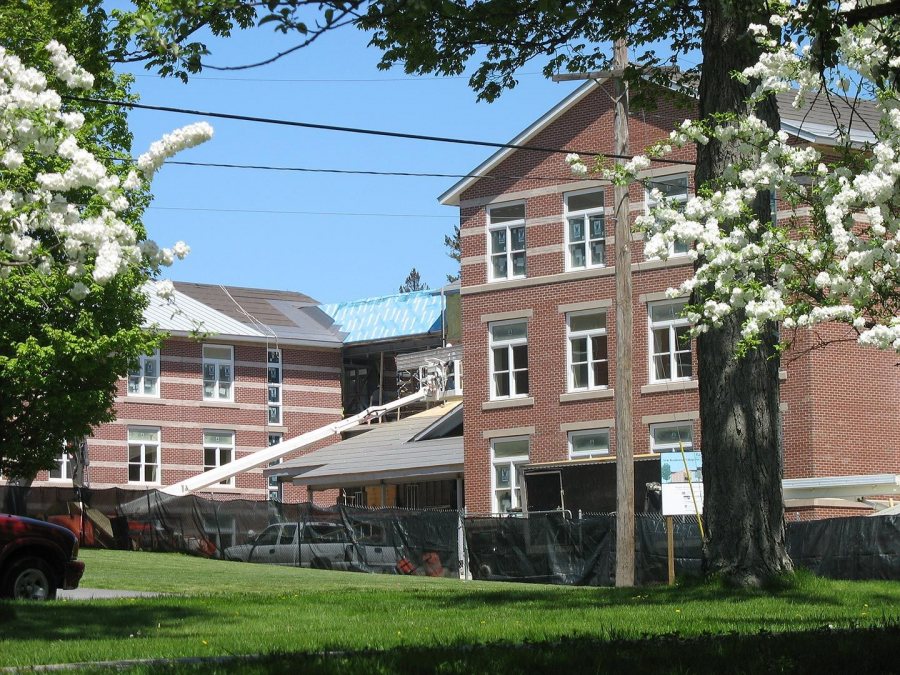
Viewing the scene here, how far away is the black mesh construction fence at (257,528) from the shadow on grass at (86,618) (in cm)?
1967

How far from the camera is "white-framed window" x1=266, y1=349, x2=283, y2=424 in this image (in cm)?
6444

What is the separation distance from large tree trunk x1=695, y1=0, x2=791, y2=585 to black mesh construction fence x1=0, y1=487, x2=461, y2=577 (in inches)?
748

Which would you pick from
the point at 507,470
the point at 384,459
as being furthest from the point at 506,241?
the point at 384,459

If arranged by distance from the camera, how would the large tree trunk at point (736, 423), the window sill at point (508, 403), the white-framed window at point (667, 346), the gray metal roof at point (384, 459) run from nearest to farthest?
the large tree trunk at point (736, 423) < the white-framed window at point (667, 346) < the window sill at point (508, 403) < the gray metal roof at point (384, 459)

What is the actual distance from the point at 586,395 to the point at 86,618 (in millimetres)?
27690

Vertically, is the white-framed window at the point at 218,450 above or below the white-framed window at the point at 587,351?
below

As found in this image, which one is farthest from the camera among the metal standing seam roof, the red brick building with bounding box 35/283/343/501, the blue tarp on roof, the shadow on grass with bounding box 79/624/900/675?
the blue tarp on roof

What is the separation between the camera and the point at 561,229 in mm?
43281

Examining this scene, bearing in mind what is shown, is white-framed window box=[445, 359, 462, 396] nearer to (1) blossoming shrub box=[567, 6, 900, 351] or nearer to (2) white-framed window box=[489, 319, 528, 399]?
(2) white-framed window box=[489, 319, 528, 399]

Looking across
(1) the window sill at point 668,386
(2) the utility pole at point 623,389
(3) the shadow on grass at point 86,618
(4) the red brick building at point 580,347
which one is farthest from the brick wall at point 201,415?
(3) the shadow on grass at point 86,618

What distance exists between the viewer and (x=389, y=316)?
68.1 meters

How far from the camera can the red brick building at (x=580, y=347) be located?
38656 millimetres

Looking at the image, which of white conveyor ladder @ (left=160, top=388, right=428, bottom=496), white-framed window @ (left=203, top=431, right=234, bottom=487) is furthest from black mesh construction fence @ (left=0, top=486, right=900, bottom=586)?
white-framed window @ (left=203, top=431, right=234, bottom=487)

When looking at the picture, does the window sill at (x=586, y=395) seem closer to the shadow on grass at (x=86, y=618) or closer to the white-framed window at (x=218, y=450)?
the white-framed window at (x=218, y=450)
